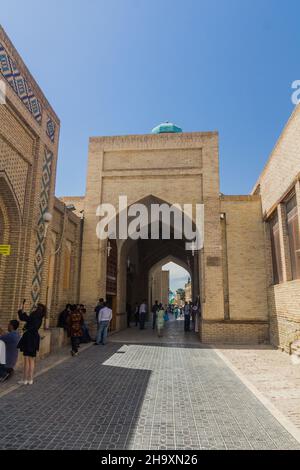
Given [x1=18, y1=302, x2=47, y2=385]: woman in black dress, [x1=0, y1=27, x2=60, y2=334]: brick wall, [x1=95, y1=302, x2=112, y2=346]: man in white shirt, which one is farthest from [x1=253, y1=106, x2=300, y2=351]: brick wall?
[x1=0, y1=27, x2=60, y2=334]: brick wall

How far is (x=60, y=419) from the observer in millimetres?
3451

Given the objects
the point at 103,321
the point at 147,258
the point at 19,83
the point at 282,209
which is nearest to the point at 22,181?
the point at 19,83

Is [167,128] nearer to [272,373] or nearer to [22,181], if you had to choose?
[22,181]

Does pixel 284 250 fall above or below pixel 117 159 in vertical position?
below

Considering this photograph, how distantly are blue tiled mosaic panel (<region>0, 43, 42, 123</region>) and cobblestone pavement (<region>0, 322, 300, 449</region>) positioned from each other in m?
5.30

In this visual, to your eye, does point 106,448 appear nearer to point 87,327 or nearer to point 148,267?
point 87,327

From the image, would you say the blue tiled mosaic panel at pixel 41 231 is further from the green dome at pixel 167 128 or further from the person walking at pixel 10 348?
the green dome at pixel 167 128

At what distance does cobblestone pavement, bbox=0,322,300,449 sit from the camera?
296 centimetres

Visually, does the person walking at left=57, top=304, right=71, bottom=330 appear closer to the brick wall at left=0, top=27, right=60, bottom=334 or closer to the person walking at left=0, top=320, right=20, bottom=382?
the brick wall at left=0, top=27, right=60, bottom=334

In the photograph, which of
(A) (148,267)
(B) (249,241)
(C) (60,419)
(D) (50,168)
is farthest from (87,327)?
(A) (148,267)

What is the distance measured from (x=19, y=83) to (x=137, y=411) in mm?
6153

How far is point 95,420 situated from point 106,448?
681 mm

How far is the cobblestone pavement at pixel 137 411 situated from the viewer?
9.71 feet
